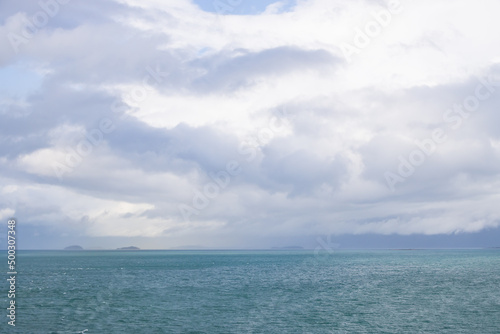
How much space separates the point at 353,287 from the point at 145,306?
51534 mm

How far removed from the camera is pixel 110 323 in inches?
2501

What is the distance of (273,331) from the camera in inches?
2336

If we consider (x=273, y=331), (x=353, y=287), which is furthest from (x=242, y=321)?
(x=353, y=287)

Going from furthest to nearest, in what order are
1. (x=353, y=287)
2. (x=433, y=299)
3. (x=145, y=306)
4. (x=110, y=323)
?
(x=353, y=287)
(x=433, y=299)
(x=145, y=306)
(x=110, y=323)

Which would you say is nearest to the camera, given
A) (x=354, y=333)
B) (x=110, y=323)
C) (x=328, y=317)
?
(x=354, y=333)

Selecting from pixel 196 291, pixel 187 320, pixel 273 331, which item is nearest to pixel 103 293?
pixel 196 291

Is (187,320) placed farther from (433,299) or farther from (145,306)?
(433,299)

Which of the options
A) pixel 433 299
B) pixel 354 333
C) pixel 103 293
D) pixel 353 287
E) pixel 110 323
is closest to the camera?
pixel 354 333

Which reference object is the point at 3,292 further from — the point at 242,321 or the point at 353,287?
the point at 353,287

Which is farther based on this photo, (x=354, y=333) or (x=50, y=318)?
(x=50, y=318)

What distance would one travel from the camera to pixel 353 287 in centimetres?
10850

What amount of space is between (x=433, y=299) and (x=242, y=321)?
40564 mm

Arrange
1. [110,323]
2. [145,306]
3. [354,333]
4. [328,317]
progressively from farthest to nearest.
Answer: [145,306], [328,317], [110,323], [354,333]

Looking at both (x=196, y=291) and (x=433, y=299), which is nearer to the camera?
(x=433, y=299)
